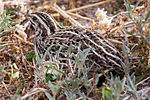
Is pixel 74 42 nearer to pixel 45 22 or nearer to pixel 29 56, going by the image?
pixel 45 22

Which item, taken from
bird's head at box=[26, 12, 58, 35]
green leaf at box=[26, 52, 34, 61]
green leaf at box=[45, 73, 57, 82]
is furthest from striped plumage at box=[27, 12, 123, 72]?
green leaf at box=[45, 73, 57, 82]

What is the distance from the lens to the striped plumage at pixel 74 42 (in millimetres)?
3518

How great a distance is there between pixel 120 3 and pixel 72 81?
3.30 meters

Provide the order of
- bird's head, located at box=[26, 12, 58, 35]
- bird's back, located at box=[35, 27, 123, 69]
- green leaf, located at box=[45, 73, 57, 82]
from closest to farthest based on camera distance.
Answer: green leaf, located at box=[45, 73, 57, 82] < bird's back, located at box=[35, 27, 123, 69] < bird's head, located at box=[26, 12, 58, 35]

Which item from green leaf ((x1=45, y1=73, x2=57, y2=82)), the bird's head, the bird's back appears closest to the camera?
green leaf ((x1=45, y1=73, x2=57, y2=82))

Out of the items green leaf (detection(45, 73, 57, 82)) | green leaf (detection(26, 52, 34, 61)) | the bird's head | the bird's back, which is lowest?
green leaf (detection(45, 73, 57, 82))

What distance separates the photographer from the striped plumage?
3.52 metres

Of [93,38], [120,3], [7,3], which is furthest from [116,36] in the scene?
[7,3]

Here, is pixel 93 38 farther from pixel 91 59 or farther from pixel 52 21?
pixel 52 21

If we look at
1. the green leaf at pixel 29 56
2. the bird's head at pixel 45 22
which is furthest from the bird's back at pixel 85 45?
the green leaf at pixel 29 56

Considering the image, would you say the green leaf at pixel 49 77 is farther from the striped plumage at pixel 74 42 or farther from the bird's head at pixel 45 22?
the bird's head at pixel 45 22

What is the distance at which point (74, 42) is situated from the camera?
12.4 feet

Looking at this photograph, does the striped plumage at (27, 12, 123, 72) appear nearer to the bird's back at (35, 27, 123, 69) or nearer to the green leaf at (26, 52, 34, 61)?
the bird's back at (35, 27, 123, 69)

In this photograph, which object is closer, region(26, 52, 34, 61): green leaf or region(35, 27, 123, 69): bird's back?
region(35, 27, 123, 69): bird's back
